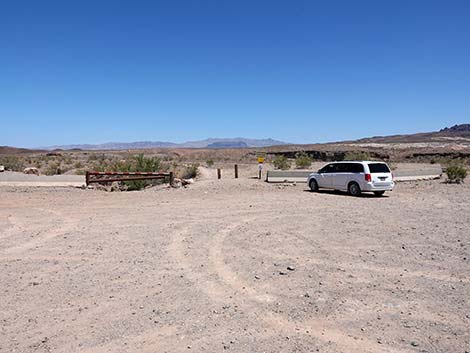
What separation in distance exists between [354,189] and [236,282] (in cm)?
1532

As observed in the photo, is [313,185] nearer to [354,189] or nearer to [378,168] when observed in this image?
[354,189]

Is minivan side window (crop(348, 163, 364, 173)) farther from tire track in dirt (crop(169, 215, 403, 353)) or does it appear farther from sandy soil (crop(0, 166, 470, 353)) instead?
tire track in dirt (crop(169, 215, 403, 353))

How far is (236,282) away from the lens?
25.2ft

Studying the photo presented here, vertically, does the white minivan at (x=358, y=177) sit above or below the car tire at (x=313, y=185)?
above

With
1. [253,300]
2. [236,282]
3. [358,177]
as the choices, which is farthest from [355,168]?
[253,300]

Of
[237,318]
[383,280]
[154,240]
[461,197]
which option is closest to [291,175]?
[461,197]

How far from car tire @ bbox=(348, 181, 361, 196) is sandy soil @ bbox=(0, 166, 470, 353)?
6342mm

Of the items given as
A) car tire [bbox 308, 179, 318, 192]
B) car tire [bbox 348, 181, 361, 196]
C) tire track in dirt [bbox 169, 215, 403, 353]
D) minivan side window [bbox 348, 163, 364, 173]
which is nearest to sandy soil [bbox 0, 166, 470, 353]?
tire track in dirt [bbox 169, 215, 403, 353]

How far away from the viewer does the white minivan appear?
2123 centimetres

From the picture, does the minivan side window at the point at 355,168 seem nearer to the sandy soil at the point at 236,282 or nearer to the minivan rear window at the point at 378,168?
the minivan rear window at the point at 378,168

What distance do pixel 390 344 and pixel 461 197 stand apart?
17130mm

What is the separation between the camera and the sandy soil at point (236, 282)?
554 centimetres

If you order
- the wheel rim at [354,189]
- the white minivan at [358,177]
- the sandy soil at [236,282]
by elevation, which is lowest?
the sandy soil at [236,282]

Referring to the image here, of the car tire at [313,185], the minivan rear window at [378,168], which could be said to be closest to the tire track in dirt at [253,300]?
the minivan rear window at [378,168]
